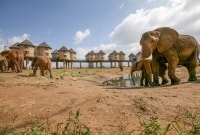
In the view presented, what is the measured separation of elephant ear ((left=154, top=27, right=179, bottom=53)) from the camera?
31.2 feet

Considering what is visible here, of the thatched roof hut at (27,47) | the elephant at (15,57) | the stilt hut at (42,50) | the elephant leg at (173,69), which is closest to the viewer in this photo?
the elephant leg at (173,69)

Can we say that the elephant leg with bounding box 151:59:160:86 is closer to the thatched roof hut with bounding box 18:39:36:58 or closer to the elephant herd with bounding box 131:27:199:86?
the elephant herd with bounding box 131:27:199:86

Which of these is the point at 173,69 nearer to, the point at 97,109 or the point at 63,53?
the point at 97,109

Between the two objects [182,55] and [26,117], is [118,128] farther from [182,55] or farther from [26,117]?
[182,55]

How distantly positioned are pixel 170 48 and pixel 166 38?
0.48 metres

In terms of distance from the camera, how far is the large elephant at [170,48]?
9.09m

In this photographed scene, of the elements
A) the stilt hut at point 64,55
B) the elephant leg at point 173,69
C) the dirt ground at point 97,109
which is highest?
the stilt hut at point 64,55

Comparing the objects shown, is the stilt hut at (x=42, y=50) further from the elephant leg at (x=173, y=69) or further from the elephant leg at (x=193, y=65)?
the elephant leg at (x=173, y=69)

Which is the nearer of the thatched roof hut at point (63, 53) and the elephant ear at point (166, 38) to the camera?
the elephant ear at point (166, 38)

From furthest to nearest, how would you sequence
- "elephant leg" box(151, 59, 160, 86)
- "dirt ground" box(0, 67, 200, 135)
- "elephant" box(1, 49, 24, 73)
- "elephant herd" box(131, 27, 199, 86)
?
"elephant" box(1, 49, 24, 73) → "elephant leg" box(151, 59, 160, 86) → "elephant herd" box(131, 27, 199, 86) → "dirt ground" box(0, 67, 200, 135)

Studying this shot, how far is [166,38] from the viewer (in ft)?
31.5

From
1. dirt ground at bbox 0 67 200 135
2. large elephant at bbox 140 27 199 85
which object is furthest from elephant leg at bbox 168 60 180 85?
dirt ground at bbox 0 67 200 135

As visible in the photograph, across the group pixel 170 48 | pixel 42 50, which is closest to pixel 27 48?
pixel 42 50

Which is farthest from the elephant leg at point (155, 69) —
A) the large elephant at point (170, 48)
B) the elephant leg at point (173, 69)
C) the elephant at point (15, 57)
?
the elephant at point (15, 57)
